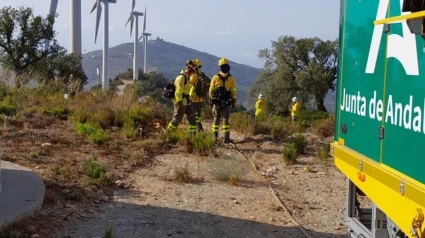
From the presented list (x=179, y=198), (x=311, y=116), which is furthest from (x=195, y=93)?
(x=311, y=116)

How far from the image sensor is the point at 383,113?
4008 millimetres

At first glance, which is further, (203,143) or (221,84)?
(221,84)

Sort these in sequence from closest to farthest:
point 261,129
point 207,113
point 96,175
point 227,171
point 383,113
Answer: point 383,113 → point 96,175 → point 227,171 → point 261,129 → point 207,113

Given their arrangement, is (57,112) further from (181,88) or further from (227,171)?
(227,171)

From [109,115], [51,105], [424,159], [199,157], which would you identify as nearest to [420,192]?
[424,159]

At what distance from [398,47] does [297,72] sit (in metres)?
48.4

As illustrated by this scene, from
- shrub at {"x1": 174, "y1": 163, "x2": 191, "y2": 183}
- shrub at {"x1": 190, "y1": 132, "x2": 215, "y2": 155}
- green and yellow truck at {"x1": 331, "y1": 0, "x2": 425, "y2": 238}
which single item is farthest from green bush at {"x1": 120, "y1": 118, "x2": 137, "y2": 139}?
green and yellow truck at {"x1": 331, "y1": 0, "x2": 425, "y2": 238}

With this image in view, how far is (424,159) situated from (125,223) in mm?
5092

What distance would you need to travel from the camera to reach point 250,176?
11.1m

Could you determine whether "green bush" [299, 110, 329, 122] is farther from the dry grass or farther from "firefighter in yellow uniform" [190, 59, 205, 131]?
the dry grass

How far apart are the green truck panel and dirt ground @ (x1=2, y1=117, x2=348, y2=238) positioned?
2939 mm

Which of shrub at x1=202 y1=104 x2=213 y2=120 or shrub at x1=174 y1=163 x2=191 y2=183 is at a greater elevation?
shrub at x1=202 y1=104 x2=213 y2=120

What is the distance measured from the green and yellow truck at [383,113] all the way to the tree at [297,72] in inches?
1776

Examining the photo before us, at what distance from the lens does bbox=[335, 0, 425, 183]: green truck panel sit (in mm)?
3393
